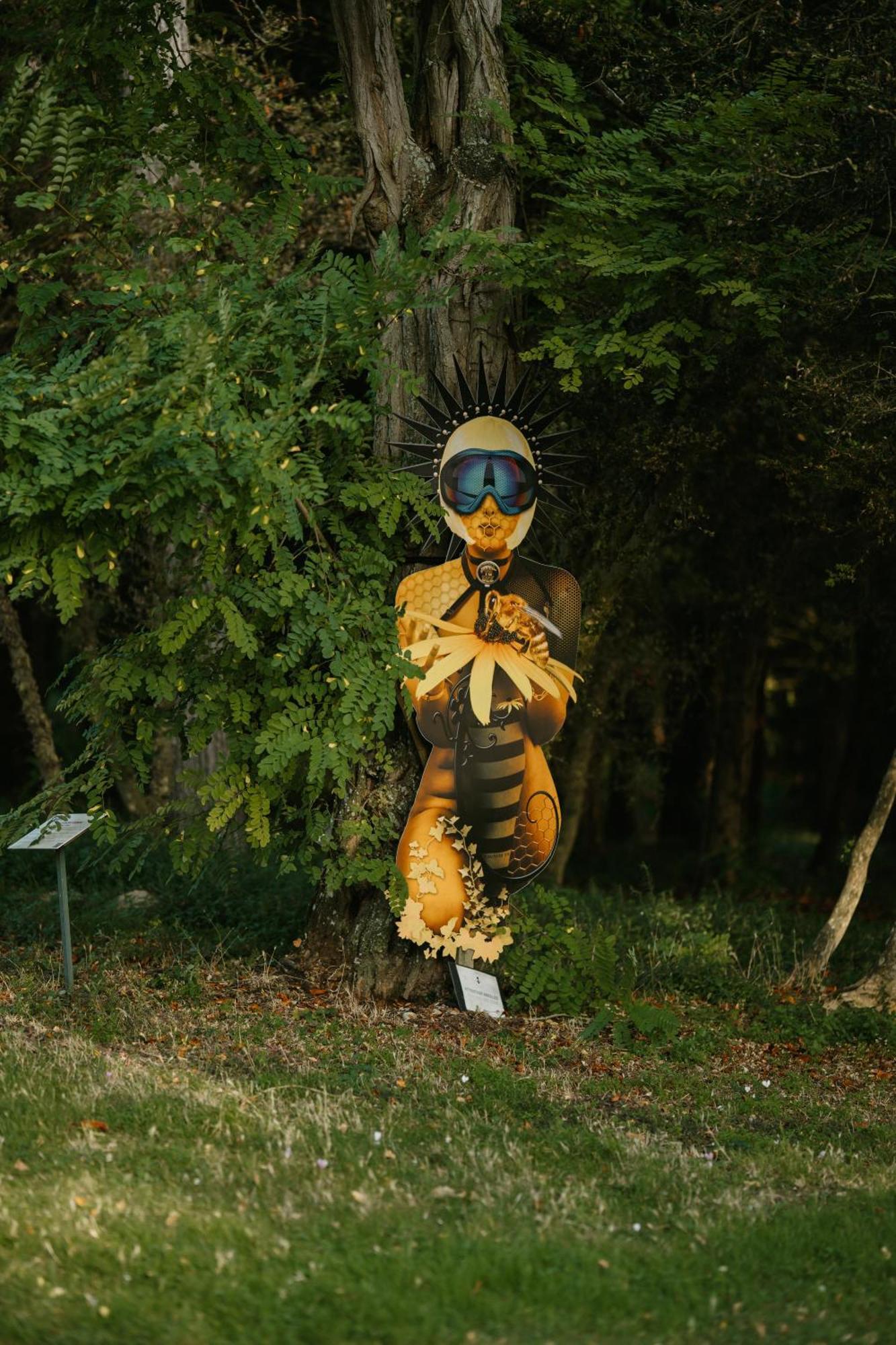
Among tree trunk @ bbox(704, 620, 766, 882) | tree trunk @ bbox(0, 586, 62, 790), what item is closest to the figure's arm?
tree trunk @ bbox(0, 586, 62, 790)

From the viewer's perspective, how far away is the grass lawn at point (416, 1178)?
177 inches

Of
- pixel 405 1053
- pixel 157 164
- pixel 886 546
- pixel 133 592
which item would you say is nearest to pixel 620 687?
pixel 886 546

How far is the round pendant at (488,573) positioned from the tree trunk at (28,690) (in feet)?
17.6

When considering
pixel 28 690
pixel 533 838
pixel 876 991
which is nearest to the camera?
pixel 533 838

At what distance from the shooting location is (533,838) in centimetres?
918

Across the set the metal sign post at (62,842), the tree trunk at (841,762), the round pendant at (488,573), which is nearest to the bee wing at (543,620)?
the round pendant at (488,573)

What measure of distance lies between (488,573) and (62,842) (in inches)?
122

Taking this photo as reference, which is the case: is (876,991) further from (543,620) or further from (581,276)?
(581,276)

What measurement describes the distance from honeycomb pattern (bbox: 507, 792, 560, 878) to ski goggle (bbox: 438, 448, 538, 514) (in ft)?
6.26

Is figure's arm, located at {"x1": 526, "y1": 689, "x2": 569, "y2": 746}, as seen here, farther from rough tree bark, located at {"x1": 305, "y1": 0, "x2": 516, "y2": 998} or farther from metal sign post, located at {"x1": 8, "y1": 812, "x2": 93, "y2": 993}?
metal sign post, located at {"x1": 8, "y1": 812, "x2": 93, "y2": 993}

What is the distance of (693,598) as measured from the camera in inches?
635

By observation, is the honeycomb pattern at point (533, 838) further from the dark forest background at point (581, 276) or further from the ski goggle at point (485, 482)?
the ski goggle at point (485, 482)

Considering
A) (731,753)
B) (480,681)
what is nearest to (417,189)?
(480,681)

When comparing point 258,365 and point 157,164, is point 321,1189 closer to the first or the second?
point 258,365
